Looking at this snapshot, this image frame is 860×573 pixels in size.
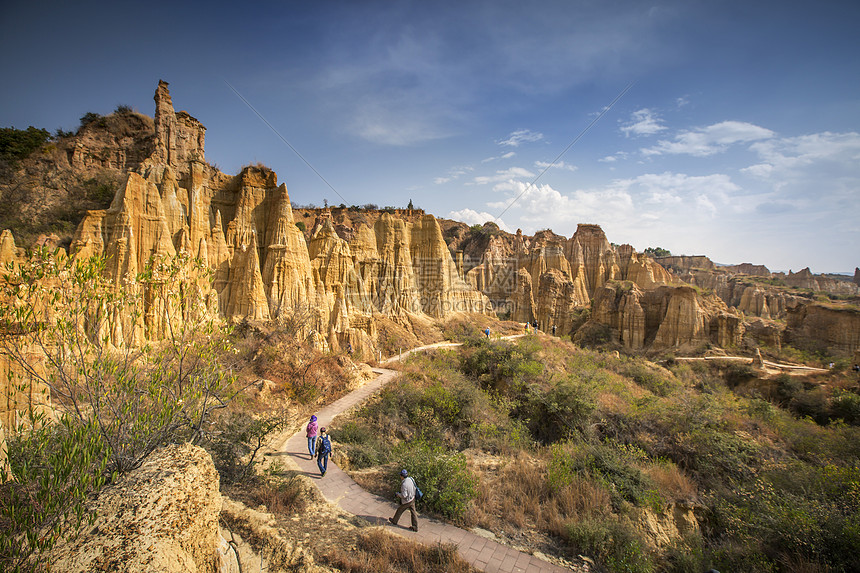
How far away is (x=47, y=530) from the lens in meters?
3.35

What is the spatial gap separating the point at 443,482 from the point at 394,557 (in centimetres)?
224

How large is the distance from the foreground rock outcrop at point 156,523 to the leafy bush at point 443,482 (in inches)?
170

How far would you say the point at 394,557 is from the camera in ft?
18.5

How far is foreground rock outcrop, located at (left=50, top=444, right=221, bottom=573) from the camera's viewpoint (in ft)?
10.5

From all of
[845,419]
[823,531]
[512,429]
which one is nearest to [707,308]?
[845,419]

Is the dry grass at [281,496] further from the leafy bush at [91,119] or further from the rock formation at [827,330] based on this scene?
the rock formation at [827,330]

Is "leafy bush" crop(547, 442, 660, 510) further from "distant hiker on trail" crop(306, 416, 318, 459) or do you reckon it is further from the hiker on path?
"distant hiker on trail" crop(306, 416, 318, 459)

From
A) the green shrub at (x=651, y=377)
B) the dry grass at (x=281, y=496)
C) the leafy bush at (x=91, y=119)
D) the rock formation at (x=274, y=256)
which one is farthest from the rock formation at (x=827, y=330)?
the leafy bush at (x=91, y=119)

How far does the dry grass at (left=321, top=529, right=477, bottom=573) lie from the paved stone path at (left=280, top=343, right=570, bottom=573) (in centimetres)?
43

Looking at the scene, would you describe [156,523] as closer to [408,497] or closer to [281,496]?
[281,496]

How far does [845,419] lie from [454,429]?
64.4ft

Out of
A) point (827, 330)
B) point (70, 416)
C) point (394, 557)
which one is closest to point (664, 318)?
point (827, 330)

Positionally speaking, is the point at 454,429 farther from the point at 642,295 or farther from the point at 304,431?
the point at 642,295

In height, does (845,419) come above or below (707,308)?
below
